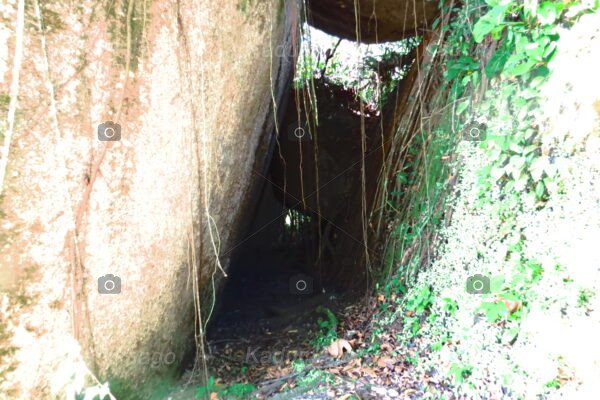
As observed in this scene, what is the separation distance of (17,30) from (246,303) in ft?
13.9

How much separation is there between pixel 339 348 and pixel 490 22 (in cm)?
228

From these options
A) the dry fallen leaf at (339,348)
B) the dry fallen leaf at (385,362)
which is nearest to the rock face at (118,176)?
the dry fallen leaf at (339,348)

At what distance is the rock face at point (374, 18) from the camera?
396cm

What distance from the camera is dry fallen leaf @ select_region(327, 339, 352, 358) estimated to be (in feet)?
9.77

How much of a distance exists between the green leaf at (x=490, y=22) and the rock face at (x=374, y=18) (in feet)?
5.30

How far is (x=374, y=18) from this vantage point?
4.36 metres

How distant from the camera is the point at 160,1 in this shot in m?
2.11

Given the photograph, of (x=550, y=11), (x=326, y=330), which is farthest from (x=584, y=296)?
(x=326, y=330)

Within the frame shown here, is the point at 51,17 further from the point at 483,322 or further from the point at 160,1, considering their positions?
the point at 483,322

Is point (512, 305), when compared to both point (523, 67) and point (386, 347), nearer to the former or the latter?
point (386, 347)

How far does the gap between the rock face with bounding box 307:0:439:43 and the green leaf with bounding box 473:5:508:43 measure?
1.62 metres

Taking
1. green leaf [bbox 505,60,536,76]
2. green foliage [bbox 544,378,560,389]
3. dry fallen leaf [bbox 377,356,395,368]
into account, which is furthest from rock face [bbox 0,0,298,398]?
green foliage [bbox 544,378,560,389]

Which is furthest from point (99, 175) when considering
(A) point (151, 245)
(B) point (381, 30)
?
(B) point (381, 30)

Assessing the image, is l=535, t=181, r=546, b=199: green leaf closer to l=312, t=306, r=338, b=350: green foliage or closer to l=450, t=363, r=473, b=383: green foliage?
l=450, t=363, r=473, b=383: green foliage
